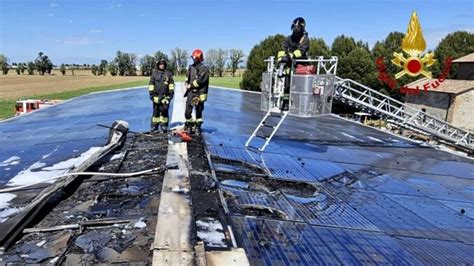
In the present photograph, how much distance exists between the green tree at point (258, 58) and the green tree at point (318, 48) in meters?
3.69

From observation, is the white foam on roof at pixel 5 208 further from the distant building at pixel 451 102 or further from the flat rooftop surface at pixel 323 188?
the distant building at pixel 451 102

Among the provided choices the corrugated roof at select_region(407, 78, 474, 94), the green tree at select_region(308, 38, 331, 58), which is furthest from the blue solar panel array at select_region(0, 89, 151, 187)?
the corrugated roof at select_region(407, 78, 474, 94)

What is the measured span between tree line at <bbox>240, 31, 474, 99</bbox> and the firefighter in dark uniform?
3182cm

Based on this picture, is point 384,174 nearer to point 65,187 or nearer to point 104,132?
point 65,187

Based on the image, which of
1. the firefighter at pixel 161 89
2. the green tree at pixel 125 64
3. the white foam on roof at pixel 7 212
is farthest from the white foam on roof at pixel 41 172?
the green tree at pixel 125 64

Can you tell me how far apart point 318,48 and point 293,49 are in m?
36.2

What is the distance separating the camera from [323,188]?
18.4 ft

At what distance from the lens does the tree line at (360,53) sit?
129ft

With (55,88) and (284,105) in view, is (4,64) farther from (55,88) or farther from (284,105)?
(284,105)

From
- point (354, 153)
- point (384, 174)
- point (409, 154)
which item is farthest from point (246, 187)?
point (409, 154)

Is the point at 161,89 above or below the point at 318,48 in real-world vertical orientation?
below

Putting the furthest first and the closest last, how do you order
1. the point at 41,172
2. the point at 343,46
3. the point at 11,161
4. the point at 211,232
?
the point at 343,46, the point at 11,161, the point at 41,172, the point at 211,232

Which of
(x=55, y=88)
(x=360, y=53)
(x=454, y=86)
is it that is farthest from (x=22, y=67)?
(x=454, y=86)

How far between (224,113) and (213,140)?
5386 mm
